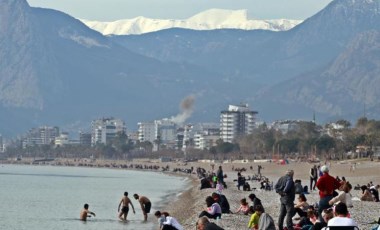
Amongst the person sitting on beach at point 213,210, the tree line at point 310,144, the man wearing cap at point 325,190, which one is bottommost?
the person sitting on beach at point 213,210

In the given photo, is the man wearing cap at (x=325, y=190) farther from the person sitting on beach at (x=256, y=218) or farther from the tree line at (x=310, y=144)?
the tree line at (x=310, y=144)

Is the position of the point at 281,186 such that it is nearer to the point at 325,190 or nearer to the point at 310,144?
the point at 325,190

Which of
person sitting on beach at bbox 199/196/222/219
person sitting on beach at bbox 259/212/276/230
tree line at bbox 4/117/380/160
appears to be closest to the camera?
person sitting on beach at bbox 259/212/276/230

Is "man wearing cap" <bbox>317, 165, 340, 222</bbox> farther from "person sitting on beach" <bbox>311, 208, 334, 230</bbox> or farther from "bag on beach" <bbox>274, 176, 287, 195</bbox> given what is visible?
"person sitting on beach" <bbox>311, 208, 334, 230</bbox>

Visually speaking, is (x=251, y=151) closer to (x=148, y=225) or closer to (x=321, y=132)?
(x=321, y=132)

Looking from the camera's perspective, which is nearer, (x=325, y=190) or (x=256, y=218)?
(x=325, y=190)

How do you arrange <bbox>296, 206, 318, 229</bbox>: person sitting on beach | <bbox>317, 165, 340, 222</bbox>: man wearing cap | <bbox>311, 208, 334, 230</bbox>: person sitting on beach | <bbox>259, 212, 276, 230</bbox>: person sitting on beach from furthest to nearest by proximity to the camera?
<bbox>296, 206, 318, 229</bbox>: person sitting on beach → <bbox>317, 165, 340, 222</bbox>: man wearing cap → <bbox>259, 212, 276, 230</bbox>: person sitting on beach → <bbox>311, 208, 334, 230</bbox>: person sitting on beach

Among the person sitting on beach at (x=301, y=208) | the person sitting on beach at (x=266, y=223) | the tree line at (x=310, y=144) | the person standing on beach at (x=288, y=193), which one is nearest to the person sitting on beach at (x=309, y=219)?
the person standing on beach at (x=288, y=193)

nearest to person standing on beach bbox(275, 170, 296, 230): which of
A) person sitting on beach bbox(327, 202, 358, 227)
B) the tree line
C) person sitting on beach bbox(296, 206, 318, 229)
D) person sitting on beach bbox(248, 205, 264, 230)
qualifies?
person sitting on beach bbox(296, 206, 318, 229)

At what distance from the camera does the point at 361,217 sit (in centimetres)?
2808

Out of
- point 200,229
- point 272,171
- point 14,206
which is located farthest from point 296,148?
point 200,229

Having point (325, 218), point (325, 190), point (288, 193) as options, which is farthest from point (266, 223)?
point (325, 218)

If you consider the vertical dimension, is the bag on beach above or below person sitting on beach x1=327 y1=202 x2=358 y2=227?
above

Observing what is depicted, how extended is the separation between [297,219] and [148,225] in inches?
491
